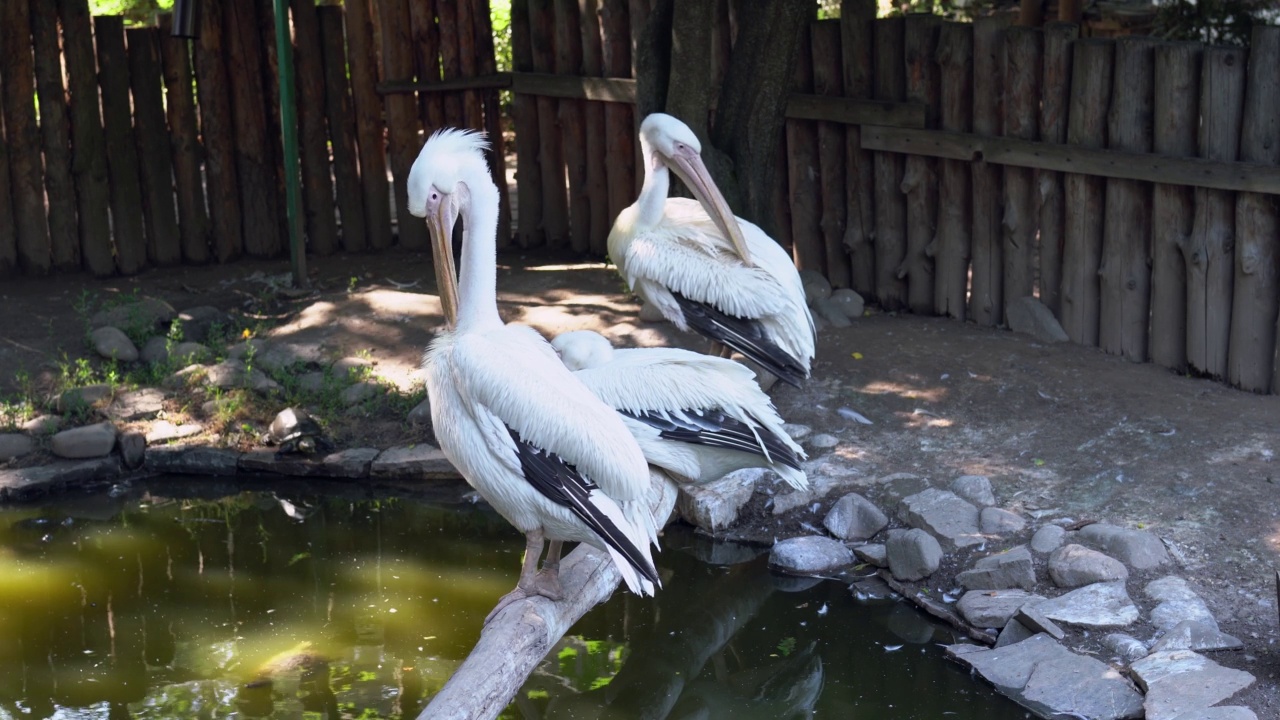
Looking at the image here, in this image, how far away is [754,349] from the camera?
650 centimetres

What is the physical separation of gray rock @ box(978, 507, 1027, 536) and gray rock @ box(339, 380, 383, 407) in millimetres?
3477

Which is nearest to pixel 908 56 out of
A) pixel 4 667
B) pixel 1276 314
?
pixel 1276 314

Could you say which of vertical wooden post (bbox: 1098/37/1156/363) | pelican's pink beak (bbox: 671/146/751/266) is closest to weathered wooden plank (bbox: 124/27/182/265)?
pelican's pink beak (bbox: 671/146/751/266)

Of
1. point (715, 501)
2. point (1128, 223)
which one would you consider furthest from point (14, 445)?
point (1128, 223)

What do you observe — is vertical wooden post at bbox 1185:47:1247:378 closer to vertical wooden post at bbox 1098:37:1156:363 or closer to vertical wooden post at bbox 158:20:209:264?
vertical wooden post at bbox 1098:37:1156:363

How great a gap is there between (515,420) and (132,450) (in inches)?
155

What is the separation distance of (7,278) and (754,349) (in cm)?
596

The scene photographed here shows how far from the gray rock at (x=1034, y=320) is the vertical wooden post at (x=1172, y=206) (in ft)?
1.85

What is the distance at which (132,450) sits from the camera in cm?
726

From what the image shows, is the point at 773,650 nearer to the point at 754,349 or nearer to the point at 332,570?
the point at 754,349

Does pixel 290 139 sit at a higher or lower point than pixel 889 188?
higher

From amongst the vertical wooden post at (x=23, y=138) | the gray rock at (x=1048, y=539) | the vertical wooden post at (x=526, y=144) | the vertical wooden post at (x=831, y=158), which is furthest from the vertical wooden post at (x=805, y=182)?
the vertical wooden post at (x=23, y=138)

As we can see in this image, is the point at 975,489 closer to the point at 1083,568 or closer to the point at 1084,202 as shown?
the point at 1083,568

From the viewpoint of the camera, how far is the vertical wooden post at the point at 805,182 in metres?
8.73
